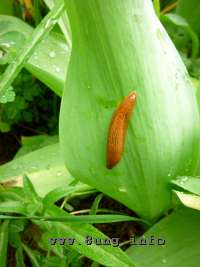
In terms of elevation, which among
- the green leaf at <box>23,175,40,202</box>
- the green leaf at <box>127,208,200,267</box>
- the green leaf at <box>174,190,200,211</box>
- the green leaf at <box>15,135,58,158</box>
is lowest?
the green leaf at <box>127,208,200,267</box>

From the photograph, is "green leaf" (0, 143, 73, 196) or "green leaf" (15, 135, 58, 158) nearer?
"green leaf" (0, 143, 73, 196)

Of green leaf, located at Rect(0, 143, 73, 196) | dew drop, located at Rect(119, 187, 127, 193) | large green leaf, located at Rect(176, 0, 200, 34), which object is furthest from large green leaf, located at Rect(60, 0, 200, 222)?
large green leaf, located at Rect(176, 0, 200, 34)

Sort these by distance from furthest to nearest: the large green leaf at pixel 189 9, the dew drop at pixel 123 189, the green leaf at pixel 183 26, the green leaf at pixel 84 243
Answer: the large green leaf at pixel 189 9
the green leaf at pixel 183 26
the dew drop at pixel 123 189
the green leaf at pixel 84 243

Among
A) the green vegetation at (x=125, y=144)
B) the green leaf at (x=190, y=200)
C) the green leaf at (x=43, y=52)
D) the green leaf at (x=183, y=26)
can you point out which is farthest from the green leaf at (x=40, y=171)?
the green leaf at (x=183, y=26)

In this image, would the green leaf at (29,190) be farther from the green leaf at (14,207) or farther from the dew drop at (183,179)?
the dew drop at (183,179)

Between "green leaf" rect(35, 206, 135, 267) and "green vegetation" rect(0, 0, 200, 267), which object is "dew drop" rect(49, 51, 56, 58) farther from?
"green leaf" rect(35, 206, 135, 267)

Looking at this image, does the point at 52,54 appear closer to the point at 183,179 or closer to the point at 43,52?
the point at 43,52
